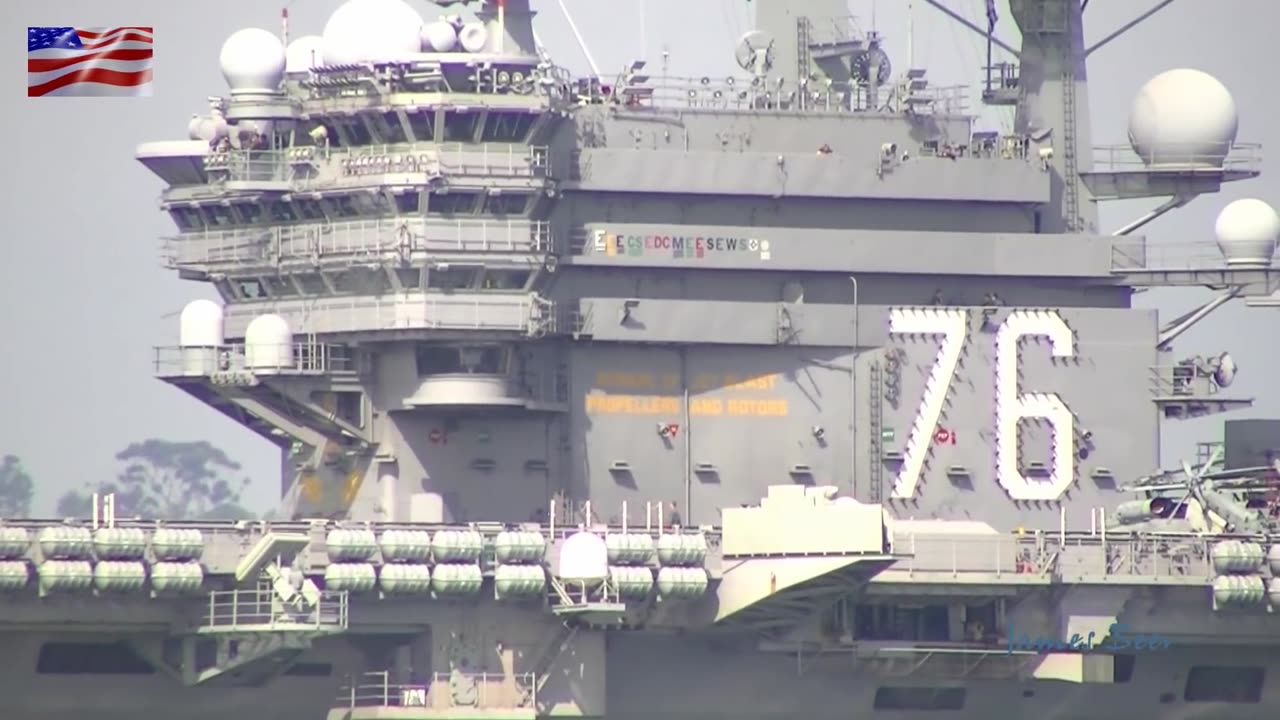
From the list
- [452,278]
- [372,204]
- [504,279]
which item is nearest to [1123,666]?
[504,279]

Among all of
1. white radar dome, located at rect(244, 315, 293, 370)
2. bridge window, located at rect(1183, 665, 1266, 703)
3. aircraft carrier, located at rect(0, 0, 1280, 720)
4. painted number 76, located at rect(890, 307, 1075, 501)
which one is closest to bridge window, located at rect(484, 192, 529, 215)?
aircraft carrier, located at rect(0, 0, 1280, 720)

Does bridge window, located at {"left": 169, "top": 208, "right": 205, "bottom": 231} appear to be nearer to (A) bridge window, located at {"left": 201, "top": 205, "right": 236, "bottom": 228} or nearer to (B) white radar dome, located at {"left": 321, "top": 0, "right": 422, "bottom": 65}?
(A) bridge window, located at {"left": 201, "top": 205, "right": 236, "bottom": 228}

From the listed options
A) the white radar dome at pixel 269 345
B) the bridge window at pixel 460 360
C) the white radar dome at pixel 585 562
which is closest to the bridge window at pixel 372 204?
the bridge window at pixel 460 360

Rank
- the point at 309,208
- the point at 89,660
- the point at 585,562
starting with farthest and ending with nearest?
the point at 309,208 < the point at 585,562 < the point at 89,660

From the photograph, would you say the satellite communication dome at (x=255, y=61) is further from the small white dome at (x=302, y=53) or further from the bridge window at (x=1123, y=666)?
the bridge window at (x=1123, y=666)

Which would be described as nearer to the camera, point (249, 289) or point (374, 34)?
point (374, 34)

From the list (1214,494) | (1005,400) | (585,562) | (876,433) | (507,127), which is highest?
(507,127)

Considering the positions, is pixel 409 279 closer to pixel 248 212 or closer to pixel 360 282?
pixel 360 282
